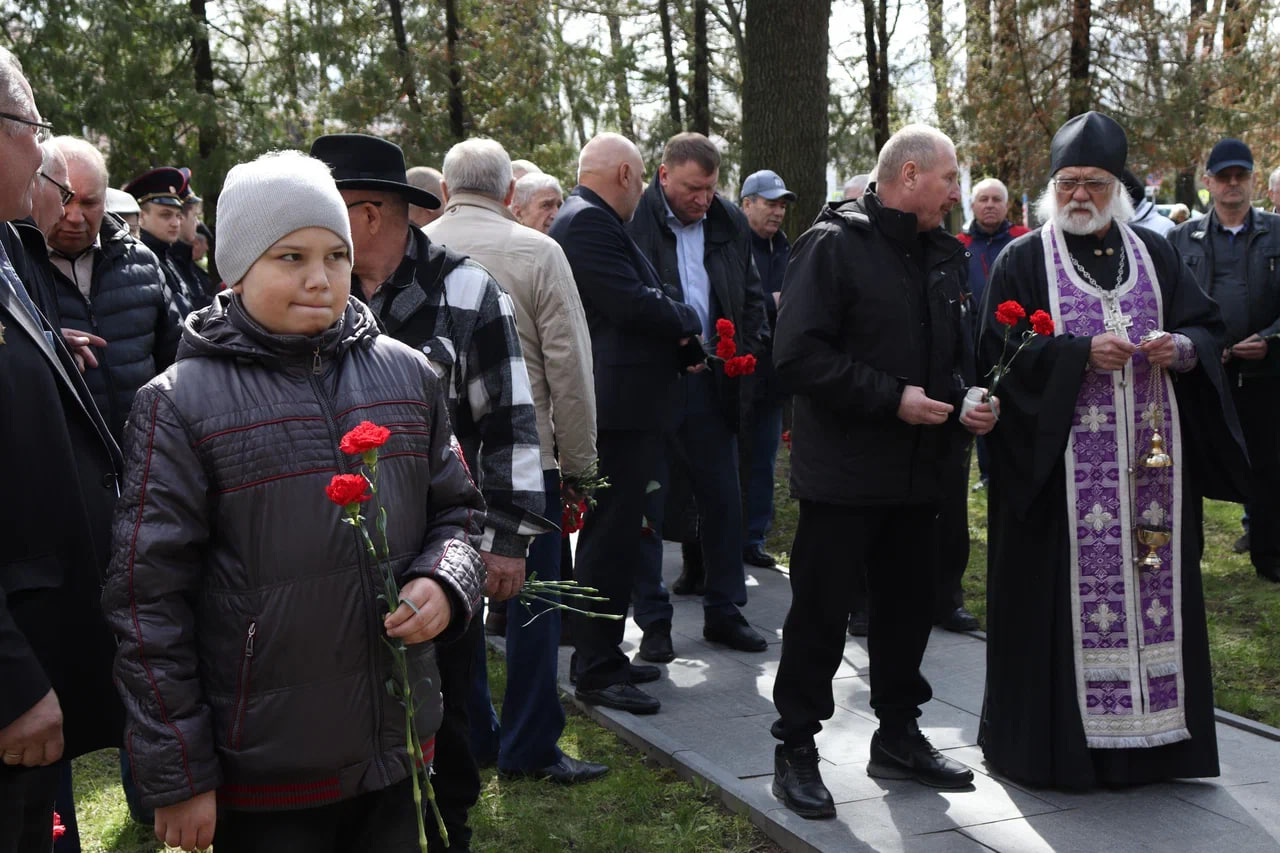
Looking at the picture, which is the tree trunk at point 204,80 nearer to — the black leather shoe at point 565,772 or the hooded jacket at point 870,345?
the black leather shoe at point 565,772

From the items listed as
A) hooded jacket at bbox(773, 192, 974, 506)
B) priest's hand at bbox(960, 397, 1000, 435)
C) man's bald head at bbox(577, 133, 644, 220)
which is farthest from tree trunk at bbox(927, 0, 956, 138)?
priest's hand at bbox(960, 397, 1000, 435)

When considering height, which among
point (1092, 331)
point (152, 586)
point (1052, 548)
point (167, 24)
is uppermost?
point (167, 24)

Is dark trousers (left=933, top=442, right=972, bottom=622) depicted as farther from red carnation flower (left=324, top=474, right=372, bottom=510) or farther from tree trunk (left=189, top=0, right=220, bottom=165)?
tree trunk (left=189, top=0, right=220, bottom=165)

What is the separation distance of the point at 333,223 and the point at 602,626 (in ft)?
11.1

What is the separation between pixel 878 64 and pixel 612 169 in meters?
17.7

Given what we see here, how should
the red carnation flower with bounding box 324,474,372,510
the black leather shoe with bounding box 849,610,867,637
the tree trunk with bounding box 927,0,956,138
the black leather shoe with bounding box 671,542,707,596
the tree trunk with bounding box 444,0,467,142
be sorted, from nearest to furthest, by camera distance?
the red carnation flower with bounding box 324,474,372,510 < the black leather shoe with bounding box 849,610,867,637 < the black leather shoe with bounding box 671,542,707,596 < the tree trunk with bounding box 444,0,467,142 < the tree trunk with bounding box 927,0,956,138

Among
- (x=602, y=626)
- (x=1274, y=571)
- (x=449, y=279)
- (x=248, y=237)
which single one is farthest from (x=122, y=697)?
(x=1274, y=571)

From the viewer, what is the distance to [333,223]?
108 inches

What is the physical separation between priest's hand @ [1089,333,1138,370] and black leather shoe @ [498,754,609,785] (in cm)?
240

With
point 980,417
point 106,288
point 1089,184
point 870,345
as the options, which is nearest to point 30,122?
point 106,288

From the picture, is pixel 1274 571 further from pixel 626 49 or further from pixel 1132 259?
pixel 626 49

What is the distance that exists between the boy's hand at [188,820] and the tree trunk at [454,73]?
55.7 ft

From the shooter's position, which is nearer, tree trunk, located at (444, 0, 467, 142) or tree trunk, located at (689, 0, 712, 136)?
tree trunk, located at (444, 0, 467, 142)

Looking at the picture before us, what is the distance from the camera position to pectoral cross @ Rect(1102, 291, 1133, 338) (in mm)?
4918
